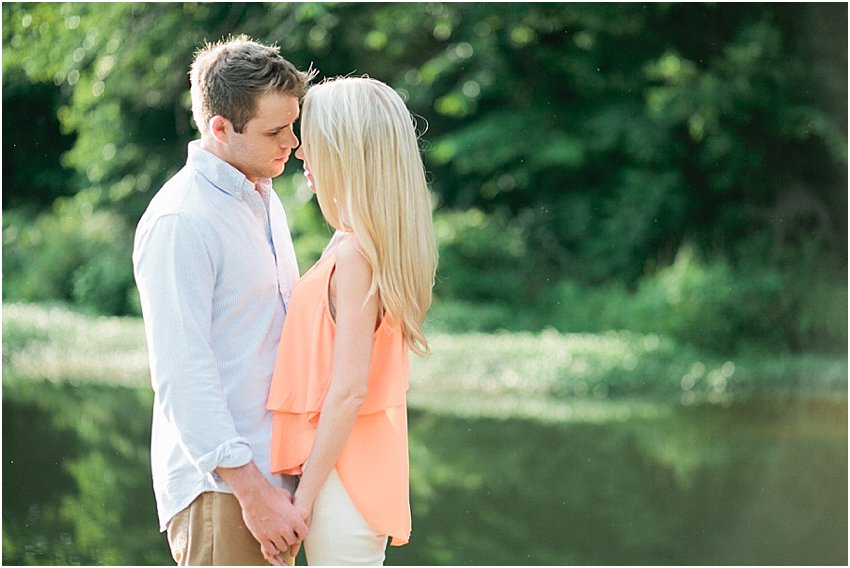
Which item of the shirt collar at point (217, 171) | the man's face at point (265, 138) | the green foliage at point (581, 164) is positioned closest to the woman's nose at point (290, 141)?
the man's face at point (265, 138)

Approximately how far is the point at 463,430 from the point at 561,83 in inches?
207

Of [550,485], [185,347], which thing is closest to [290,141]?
[185,347]

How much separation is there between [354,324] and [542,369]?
7.33 meters

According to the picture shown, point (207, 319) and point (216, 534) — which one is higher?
point (207, 319)

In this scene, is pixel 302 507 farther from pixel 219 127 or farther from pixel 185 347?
pixel 219 127

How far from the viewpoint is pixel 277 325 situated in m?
2.18

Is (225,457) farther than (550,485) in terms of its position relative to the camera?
No

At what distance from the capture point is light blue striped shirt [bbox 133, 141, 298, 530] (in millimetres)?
1984

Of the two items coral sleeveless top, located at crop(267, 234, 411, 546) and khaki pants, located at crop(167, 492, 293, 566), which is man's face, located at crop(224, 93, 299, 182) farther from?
khaki pants, located at crop(167, 492, 293, 566)

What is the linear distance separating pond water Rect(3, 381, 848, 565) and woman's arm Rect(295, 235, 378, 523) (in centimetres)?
365

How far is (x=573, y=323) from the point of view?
35.6 feet

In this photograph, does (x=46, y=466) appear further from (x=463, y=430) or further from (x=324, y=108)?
(x=324, y=108)

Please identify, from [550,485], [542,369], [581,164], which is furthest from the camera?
[581,164]

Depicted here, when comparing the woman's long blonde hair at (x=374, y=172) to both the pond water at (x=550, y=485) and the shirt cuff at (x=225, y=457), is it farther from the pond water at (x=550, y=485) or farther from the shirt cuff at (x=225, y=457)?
the pond water at (x=550, y=485)
